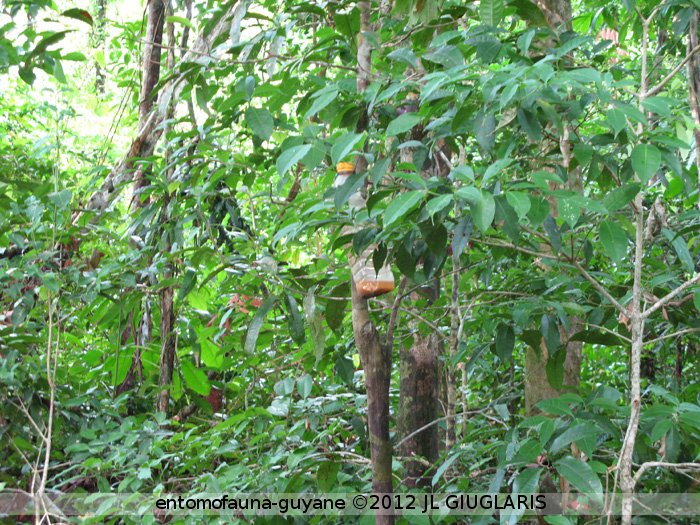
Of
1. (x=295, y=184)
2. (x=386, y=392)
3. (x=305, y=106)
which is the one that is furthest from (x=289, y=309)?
(x=295, y=184)

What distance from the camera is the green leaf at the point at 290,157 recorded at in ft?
4.75

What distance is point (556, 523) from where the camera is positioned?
1.52m

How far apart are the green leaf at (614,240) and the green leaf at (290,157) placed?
0.63 metres

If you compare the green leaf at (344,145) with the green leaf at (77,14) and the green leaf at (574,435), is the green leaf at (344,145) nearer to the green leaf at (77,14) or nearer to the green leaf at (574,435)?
the green leaf at (574,435)

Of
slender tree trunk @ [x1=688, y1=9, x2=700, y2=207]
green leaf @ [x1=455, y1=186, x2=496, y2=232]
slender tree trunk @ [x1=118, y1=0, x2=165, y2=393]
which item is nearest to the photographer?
green leaf @ [x1=455, y1=186, x2=496, y2=232]

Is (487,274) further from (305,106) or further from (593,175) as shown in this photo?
(305,106)

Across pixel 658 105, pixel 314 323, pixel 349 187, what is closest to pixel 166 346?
pixel 314 323

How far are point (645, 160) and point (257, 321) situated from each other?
3.20 feet

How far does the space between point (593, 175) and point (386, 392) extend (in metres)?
0.70

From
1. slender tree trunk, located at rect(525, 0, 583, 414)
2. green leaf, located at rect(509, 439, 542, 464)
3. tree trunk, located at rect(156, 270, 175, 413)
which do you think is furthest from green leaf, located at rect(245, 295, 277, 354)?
tree trunk, located at rect(156, 270, 175, 413)

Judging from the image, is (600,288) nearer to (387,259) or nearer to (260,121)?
(387,259)

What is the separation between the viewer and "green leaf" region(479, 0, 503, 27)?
158cm

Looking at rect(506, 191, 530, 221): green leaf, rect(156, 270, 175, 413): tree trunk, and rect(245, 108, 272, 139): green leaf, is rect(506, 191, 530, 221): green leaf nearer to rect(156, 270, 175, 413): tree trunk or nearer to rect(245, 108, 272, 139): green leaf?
rect(245, 108, 272, 139): green leaf

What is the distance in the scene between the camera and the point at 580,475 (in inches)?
57.5
